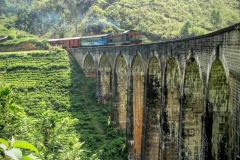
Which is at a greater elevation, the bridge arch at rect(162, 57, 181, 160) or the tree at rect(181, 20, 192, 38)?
the tree at rect(181, 20, 192, 38)

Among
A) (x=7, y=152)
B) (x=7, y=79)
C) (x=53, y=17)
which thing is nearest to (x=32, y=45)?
(x=7, y=79)

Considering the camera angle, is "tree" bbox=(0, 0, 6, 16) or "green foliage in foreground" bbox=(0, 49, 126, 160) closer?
"green foliage in foreground" bbox=(0, 49, 126, 160)

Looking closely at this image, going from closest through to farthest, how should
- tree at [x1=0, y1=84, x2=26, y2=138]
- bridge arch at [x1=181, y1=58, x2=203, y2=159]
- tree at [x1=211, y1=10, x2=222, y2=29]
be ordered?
1. tree at [x1=0, y1=84, x2=26, y2=138]
2. bridge arch at [x1=181, y1=58, x2=203, y2=159]
3. tree at [x1=211, y1=10, x2=222, y2=29]

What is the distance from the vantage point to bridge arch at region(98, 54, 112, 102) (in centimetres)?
3306

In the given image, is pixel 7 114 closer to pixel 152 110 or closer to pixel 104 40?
pixel 152 110

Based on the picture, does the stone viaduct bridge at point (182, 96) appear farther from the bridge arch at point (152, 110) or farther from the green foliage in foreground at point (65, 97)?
the green foliage in foreground at point (65, 97)

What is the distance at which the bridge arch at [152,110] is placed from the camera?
19.9 meters

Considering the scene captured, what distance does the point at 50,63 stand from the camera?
127 ft

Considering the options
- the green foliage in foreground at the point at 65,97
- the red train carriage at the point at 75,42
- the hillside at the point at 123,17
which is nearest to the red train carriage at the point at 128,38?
the green foliage in foreground at the point at 65,97

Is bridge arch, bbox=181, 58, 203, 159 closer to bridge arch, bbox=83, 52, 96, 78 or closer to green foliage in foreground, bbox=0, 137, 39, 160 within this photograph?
green foliage in foreground, bbox=0, 137, 39, 160

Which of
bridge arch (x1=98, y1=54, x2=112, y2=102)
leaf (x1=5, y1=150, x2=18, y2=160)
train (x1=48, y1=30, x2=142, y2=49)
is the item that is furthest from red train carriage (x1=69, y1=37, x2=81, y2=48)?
leaf (x1=5, y1=150, x2=18, y2=160)

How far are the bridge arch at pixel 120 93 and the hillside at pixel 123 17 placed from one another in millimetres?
26176

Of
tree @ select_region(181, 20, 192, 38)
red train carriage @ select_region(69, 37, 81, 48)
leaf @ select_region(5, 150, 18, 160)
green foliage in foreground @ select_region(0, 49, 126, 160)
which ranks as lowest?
green foliage in foreground @ select_region(0, 49, 126, 160)

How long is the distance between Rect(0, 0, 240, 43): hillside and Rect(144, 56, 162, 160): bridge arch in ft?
111
